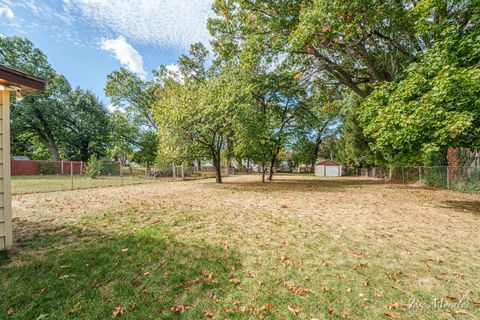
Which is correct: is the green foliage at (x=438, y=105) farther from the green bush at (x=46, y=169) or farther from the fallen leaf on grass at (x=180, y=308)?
the green bush at (x=46, y=169)

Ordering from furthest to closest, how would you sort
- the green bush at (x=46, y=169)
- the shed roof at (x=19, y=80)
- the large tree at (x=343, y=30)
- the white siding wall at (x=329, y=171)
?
the white siding wall at (x=329, y=171) < the green bush at (x=46, y=169) < the large tree at (x=343, y=30) < the shed roof at (x=19, y=80)

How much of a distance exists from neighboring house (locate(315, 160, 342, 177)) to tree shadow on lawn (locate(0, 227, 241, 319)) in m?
36.1

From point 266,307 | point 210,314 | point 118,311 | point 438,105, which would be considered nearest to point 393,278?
point 266,307

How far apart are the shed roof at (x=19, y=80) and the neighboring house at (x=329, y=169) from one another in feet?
121

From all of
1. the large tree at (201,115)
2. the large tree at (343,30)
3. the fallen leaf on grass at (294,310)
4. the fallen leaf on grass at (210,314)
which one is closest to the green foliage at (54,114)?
the large tree at (201,115)

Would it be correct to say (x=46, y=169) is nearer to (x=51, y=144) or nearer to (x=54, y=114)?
(x=54, y=114)

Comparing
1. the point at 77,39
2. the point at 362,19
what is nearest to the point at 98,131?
the point at 77,39

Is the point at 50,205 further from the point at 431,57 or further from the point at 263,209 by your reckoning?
the point at 431,57

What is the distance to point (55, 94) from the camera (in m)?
27.1

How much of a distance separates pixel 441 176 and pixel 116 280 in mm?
17446

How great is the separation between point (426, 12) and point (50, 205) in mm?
14216

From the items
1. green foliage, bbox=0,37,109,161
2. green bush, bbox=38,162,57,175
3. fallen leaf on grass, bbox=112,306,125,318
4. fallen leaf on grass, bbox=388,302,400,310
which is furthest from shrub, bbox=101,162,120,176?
fallen leaf on grass, bbox=388,302,400,310

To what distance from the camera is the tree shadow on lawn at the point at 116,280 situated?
2.26 metres

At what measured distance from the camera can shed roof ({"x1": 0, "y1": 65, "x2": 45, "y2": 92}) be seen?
131 inches
